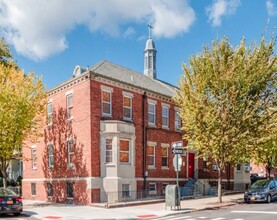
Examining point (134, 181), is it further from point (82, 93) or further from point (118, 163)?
point (82, 93)

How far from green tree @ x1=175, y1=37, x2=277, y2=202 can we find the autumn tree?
10251mm

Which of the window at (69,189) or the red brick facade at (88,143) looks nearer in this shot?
the red brick facade at (88,143)

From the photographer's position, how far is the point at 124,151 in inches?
993

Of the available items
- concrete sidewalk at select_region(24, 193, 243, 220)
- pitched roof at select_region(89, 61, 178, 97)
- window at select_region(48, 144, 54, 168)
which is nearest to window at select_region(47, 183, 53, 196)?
window at select_region(48, 144, 54, 168)

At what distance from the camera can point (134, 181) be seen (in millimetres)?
25453

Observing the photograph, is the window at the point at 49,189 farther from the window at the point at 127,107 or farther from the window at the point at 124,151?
the window at the point at 127,107

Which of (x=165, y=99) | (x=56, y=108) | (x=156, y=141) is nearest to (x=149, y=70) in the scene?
(x=165, y=99)

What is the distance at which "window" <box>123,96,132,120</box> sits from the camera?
26250 mm

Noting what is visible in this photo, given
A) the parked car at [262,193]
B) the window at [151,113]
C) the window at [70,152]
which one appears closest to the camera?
the parked car at [262,193]

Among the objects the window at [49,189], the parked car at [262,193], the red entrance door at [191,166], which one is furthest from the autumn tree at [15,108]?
the parked car at [262,193]

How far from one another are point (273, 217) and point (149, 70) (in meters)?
22.1

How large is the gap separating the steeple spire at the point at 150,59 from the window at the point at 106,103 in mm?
10509

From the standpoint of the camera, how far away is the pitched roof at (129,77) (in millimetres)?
26591

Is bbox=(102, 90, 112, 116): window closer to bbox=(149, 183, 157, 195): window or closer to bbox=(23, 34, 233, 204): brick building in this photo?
bbox=(23, 34, 233, 204): brick building
